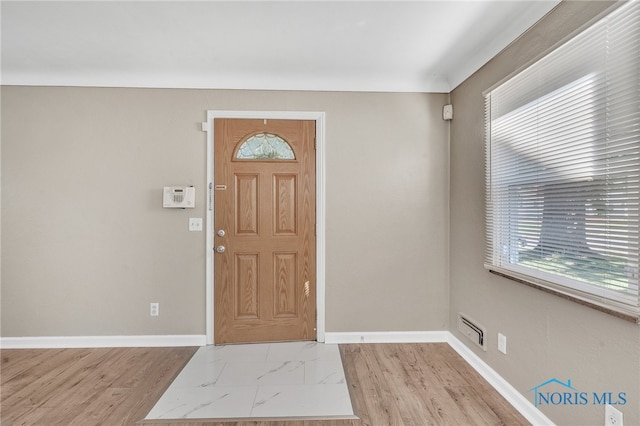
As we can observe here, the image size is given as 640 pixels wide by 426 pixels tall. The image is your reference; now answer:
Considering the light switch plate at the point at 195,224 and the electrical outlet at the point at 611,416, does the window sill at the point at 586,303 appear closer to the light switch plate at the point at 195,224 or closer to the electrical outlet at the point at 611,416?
the electrical outlet at the point at 611,416

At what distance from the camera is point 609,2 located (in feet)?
4.73

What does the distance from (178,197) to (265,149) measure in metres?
0.89

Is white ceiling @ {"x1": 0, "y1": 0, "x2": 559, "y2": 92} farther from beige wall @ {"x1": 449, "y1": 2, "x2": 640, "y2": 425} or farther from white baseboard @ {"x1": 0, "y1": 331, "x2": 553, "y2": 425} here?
white baseboard @ {"x1": 0, "y1": 331, "x2": 553, "y2": 425}

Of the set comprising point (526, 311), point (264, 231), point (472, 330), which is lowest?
point (472, 330)

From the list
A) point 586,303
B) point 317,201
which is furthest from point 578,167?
point 317,201

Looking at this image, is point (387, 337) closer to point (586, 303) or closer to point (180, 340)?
point (586, 303)

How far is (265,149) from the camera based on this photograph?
2988 mm

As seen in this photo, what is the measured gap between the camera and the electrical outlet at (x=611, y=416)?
140 centimetres

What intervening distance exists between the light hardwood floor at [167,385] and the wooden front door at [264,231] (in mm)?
533

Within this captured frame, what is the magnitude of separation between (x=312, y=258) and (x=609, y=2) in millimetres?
2507

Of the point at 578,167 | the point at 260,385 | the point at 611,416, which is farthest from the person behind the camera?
the point at 260,385

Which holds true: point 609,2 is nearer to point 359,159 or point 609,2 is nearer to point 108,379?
point 359,159

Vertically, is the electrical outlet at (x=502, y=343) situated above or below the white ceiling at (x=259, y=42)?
below

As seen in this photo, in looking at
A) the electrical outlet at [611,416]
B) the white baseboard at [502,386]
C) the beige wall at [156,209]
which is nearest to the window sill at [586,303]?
the electrical outlet at [611,416]
